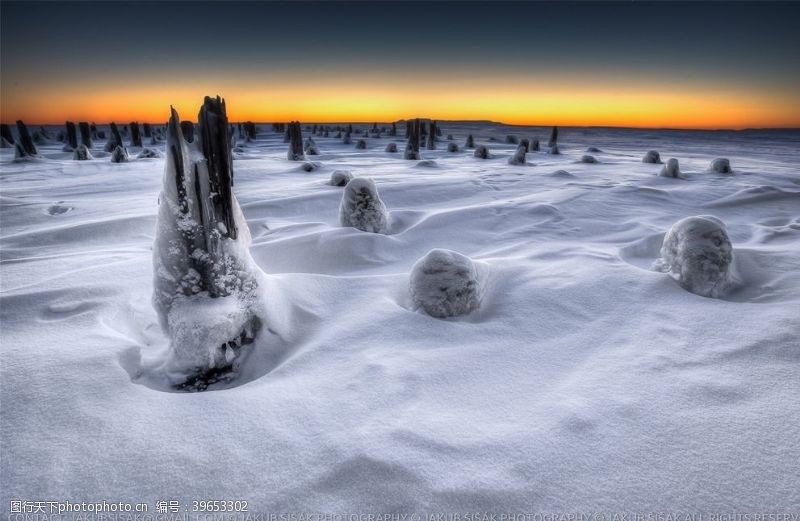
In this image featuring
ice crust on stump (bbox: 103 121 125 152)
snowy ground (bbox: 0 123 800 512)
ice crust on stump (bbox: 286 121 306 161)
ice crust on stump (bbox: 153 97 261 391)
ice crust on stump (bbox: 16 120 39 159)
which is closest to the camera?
snowy ground (bbox: 0 123 800 512)

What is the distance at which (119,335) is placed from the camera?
2.20 meters

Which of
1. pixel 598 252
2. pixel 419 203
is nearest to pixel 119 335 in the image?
pixel 598 252

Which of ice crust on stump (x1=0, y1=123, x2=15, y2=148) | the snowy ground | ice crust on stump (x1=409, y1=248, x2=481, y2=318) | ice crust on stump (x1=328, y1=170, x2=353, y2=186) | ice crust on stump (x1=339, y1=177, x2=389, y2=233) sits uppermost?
ice crust on stump (x1=0, y1=123, x2=15, y2=148)

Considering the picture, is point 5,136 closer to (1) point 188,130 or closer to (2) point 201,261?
(1) point 188,130

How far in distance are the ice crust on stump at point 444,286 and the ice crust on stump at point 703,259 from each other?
1577 mm

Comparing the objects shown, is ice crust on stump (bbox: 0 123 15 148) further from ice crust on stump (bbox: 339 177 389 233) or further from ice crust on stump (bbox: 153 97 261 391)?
ice crust on stump (bbox: 153 97 261 391)

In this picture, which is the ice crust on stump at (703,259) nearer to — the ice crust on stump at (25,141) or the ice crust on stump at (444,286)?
the ice crust on stump at (444,286)

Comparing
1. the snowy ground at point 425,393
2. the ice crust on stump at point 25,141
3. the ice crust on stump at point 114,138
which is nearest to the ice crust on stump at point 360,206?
the snowy ground at point 425,393

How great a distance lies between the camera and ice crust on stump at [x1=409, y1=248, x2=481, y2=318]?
2.54 metres

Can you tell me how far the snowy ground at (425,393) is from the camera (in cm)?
131

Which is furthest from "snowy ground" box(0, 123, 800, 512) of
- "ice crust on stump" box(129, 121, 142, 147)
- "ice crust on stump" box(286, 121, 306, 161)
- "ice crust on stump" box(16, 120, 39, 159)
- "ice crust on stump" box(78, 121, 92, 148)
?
"ice crust on stump" box(129, 121, 142, 147)

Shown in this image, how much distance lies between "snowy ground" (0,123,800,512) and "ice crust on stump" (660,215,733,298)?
96mm

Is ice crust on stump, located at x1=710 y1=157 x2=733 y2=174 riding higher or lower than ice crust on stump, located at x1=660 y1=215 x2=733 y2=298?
higher

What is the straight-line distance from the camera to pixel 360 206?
14.6 ft
